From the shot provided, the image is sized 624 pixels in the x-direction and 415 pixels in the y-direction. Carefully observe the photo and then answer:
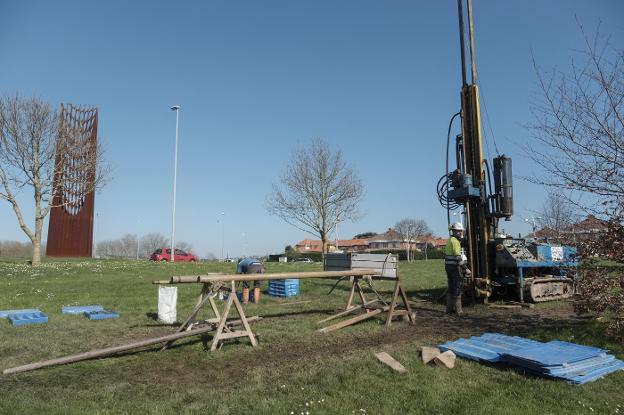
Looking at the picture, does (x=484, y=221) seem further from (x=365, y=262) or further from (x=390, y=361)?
(x=390, y=361)

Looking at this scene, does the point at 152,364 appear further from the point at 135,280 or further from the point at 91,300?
the point at 135,280

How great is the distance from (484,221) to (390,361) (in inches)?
255

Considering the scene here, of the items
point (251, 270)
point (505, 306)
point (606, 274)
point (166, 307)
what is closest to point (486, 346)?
point (606, 274)

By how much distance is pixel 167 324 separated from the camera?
8930 millimetres

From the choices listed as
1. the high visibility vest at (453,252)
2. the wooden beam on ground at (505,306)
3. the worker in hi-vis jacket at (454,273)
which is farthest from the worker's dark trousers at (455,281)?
the wooden beam on ground at (505,306)

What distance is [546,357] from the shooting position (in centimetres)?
546

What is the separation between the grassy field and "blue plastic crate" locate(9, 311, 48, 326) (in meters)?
0.14

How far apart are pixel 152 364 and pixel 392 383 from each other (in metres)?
3.22

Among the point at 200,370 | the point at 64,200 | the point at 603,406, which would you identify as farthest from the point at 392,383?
the point at 64,200

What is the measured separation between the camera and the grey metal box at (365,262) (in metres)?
14.7

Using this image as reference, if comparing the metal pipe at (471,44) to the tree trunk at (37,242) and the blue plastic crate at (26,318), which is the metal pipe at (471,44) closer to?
the blue plastic crate at (26,318)

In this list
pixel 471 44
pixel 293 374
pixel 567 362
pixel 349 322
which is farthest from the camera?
pixel 471 44

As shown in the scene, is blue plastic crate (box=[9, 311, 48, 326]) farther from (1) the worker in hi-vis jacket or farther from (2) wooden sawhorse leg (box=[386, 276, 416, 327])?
(1) the worker in hi-vis jacket

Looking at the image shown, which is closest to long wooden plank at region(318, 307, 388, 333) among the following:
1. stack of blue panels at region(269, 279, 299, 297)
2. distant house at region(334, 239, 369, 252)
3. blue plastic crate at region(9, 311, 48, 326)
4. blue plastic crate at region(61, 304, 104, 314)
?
stack of blue panels at region(269, 279, 299, 297)
